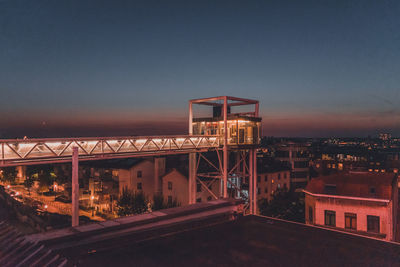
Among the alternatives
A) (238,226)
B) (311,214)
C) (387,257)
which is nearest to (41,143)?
(238,226)

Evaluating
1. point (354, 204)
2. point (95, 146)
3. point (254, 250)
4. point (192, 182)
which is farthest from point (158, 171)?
point (254, 250)

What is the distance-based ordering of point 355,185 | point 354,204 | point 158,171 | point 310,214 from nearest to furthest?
point 354,204 < point 355,185 < point 310,214 < point 158,171

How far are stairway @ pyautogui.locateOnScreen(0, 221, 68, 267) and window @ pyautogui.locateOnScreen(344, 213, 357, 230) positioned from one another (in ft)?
75.3

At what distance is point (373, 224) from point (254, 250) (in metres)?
19.7

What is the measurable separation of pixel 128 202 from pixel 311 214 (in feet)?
88.5

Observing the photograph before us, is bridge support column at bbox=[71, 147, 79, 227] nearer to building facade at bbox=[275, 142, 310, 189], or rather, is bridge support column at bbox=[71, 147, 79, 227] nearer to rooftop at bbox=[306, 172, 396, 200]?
rooftop at bbox=[306, 172, 396, 200]

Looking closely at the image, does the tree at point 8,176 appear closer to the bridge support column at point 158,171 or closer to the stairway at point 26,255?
the bridge support column at point 158,171

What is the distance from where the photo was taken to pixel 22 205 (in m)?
56.4

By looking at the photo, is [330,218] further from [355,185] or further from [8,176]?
[8,176]

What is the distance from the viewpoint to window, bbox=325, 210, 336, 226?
2352 cm

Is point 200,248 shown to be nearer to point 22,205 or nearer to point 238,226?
point 238,226

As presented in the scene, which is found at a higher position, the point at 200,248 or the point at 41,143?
the point at 41,143

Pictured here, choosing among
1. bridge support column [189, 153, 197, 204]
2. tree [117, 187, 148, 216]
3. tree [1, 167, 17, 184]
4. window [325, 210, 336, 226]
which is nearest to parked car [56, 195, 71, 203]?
tree [117, 187, 148, 216]

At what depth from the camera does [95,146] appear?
15156 mm
